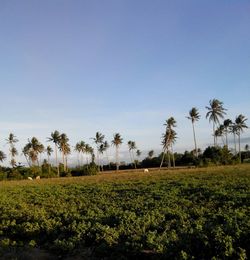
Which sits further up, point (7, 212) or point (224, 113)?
point (224, 113)

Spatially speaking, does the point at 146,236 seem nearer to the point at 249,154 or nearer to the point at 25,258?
the point at 25,258

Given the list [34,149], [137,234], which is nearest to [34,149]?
[34,149]

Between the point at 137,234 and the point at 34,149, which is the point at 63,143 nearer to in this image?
the point at 34,149

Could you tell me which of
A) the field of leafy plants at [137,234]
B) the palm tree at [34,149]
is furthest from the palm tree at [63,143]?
the field of leafy plants at [137,234]

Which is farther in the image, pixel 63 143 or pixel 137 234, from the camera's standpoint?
pixel 63 143

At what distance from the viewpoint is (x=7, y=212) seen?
2138 centimetres

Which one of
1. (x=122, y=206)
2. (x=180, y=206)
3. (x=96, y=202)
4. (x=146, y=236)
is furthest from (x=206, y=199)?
(x=146, y=236)

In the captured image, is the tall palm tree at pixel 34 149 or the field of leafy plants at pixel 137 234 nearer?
the field of leafy plants at pixel 137 234

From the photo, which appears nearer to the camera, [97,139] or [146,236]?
[146,236]

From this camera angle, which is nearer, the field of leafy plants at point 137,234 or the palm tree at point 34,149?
the field of leafy plants at point 137,234

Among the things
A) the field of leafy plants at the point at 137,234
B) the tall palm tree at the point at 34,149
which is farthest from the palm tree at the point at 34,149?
the field of leafy plants at the point at 137,234

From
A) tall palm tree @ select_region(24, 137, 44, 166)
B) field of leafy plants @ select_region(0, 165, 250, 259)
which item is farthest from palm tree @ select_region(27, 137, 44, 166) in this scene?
field of leafy plants @ select_region(0, 165, 250, 259)

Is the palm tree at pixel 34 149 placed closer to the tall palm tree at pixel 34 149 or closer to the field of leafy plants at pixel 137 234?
the tall palm tree at pixel 34 149

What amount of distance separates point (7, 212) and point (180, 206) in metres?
9.04
